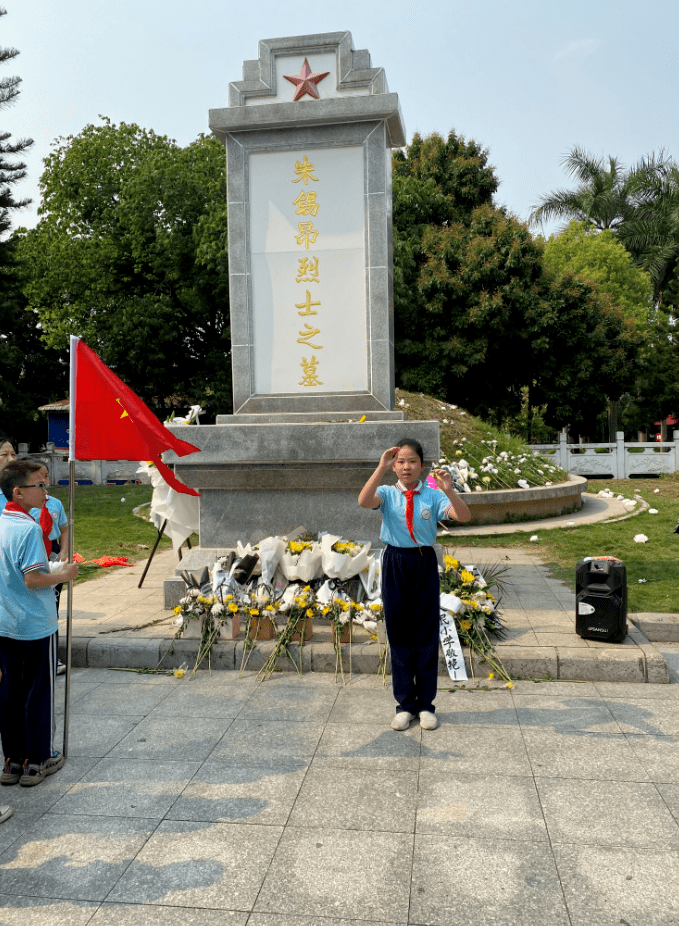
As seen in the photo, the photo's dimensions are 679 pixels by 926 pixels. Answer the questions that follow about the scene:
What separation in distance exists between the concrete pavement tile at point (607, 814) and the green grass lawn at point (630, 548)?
128 inches

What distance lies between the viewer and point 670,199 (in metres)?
31.6

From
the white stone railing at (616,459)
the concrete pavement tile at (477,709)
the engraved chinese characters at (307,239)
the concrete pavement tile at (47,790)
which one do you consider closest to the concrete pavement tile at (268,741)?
the concrete pavement tile at (47,790)

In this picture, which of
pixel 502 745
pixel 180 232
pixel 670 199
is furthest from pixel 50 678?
pixel 670 199

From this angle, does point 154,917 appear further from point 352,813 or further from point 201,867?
point 352,813

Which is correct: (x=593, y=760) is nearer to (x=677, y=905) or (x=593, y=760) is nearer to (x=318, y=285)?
(x=677, y=905)

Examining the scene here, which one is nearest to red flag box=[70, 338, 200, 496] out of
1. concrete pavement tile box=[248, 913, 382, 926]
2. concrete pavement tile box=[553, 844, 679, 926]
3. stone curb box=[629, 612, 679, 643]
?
concrete pavement tile box=[248, 913, 382, 926]

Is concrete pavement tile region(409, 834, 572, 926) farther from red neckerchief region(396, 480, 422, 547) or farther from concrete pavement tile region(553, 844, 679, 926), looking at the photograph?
red neckerchief region(396, 480, 422, 547)

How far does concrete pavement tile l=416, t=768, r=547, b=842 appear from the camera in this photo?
3.14 meters

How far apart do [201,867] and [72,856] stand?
0.55 m

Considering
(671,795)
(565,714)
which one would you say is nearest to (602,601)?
(565,714)

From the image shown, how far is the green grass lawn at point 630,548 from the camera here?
710 centimetres

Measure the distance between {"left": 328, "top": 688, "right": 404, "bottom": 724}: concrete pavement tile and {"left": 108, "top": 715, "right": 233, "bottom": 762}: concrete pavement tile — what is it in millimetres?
657

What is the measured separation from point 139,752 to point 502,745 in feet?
6.28

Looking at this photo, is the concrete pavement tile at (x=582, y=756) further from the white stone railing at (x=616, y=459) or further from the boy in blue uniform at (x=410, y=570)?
the white stone railing at (x=616, y=459)
